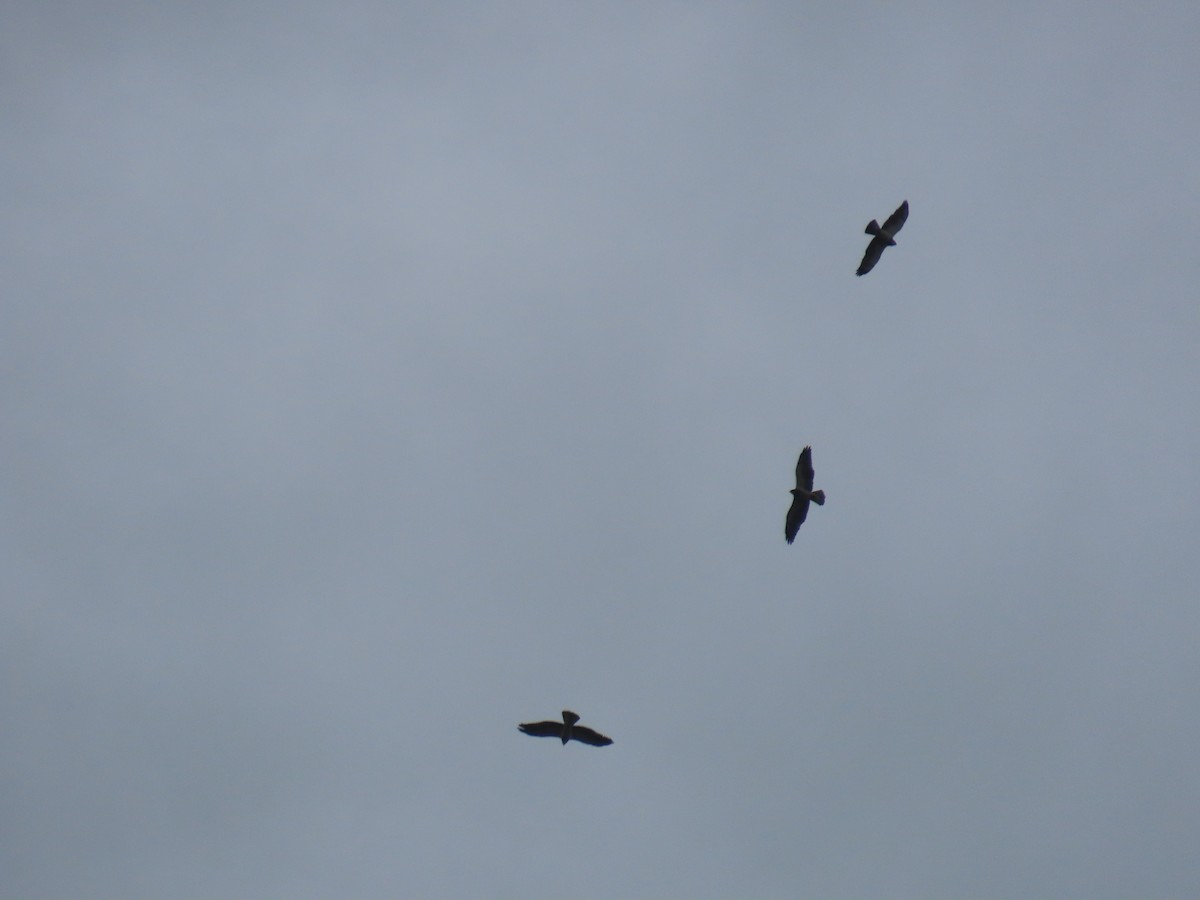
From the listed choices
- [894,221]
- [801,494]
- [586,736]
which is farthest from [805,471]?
[586,736]

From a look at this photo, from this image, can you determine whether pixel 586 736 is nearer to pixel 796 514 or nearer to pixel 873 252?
pixel 796 514

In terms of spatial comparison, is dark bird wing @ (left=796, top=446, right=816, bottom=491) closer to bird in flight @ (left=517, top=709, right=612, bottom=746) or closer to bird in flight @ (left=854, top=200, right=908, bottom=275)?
bird in flight @ (left=854, top=200, right=908, bottom=275)

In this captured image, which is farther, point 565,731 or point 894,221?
point 894,221

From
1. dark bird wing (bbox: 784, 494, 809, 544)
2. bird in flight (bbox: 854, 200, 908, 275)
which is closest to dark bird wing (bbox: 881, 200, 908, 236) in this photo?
bird in flight (bbox: 854, 200, 908, 275)

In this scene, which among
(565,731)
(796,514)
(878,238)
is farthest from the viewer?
(796,514)

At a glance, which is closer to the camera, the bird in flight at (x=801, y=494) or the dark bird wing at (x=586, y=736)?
the dark bird wing at (x=586, y=736)

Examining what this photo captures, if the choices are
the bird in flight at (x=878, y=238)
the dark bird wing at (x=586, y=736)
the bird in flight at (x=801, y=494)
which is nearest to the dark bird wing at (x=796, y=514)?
the bird in flight at (x=801, y=494)

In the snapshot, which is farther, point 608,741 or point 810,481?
point 810,481

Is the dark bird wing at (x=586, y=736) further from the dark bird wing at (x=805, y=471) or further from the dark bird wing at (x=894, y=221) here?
the dark bird wing at (x=894, y=221)

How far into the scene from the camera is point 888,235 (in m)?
36.8

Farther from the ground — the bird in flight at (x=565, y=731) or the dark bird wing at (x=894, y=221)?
the dark bird wing at (x=894, y=221)

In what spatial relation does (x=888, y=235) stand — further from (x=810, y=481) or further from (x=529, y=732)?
(x=529, y=732)

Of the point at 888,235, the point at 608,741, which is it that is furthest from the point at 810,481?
the point at 608,741

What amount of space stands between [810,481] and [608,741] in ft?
36.8
